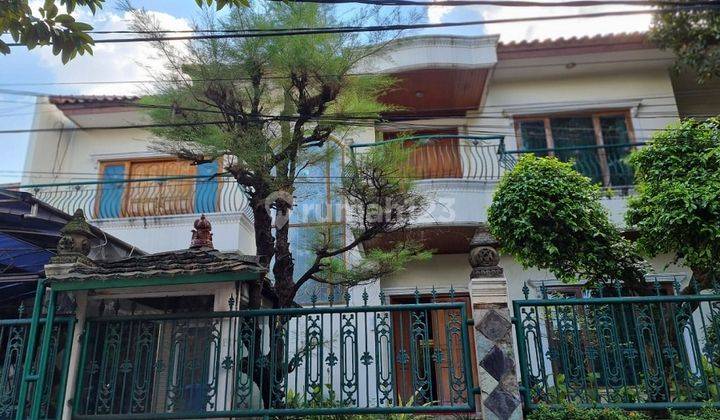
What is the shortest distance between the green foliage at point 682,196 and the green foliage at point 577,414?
6.42ft

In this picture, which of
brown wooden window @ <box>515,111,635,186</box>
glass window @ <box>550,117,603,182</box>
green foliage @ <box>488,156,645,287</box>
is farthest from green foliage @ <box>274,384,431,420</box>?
glass window @ <box>550,117,603,182</box>

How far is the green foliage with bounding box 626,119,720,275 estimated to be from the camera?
4.92m

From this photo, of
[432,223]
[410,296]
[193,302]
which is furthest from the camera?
[410,296]

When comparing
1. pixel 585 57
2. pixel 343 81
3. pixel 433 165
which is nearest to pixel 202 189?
pixel 433 165

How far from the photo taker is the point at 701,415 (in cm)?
398

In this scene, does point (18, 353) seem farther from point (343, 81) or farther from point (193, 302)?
point (343, 81)

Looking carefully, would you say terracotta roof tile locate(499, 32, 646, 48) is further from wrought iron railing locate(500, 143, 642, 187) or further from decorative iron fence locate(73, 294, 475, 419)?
decorative iron fence locate(73, 294, 475, 419)

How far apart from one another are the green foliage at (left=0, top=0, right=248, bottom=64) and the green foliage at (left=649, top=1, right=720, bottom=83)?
8027 millimetres

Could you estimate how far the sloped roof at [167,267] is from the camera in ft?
Answer: 13.6

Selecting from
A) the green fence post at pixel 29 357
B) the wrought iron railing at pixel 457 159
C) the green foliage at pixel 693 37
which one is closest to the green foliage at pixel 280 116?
the green fence post at pixel 29 357

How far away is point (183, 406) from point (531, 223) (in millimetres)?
3988

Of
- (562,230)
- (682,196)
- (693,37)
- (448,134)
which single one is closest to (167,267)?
(562,230)

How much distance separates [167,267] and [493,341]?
112 inches

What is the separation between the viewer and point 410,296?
8.75 meters
